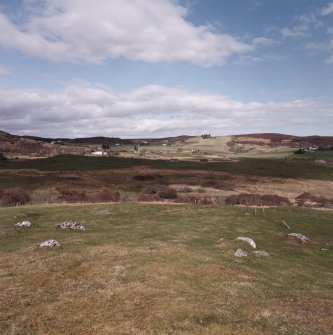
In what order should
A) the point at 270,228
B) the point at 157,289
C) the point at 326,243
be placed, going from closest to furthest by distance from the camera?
the point at 157,289
the point at 326,243
the point at 270,228

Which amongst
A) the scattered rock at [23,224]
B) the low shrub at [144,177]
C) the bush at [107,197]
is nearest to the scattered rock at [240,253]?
the scattered rock at [23,224]

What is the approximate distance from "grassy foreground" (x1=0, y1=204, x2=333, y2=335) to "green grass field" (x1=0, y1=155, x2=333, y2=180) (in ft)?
364

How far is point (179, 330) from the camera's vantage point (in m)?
20.7

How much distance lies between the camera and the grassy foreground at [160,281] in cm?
2192

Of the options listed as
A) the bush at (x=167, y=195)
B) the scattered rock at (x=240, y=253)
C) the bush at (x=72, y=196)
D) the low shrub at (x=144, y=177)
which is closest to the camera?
the scattered rock at (x=240, y=253)

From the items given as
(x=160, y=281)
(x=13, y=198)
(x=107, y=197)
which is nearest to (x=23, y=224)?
(x=160, y=281)

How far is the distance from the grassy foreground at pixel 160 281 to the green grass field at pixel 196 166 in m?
111

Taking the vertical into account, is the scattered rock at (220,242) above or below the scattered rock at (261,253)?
above

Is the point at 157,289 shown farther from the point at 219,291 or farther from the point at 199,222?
the point at 199,222

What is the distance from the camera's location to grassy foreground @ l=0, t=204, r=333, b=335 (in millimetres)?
21922

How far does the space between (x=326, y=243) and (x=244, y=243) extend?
500 inches

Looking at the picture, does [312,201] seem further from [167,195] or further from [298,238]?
[298,238]

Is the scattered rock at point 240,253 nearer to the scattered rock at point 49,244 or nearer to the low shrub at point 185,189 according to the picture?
the scattered rock at point 49,244

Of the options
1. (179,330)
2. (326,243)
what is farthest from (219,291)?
(326,243)
